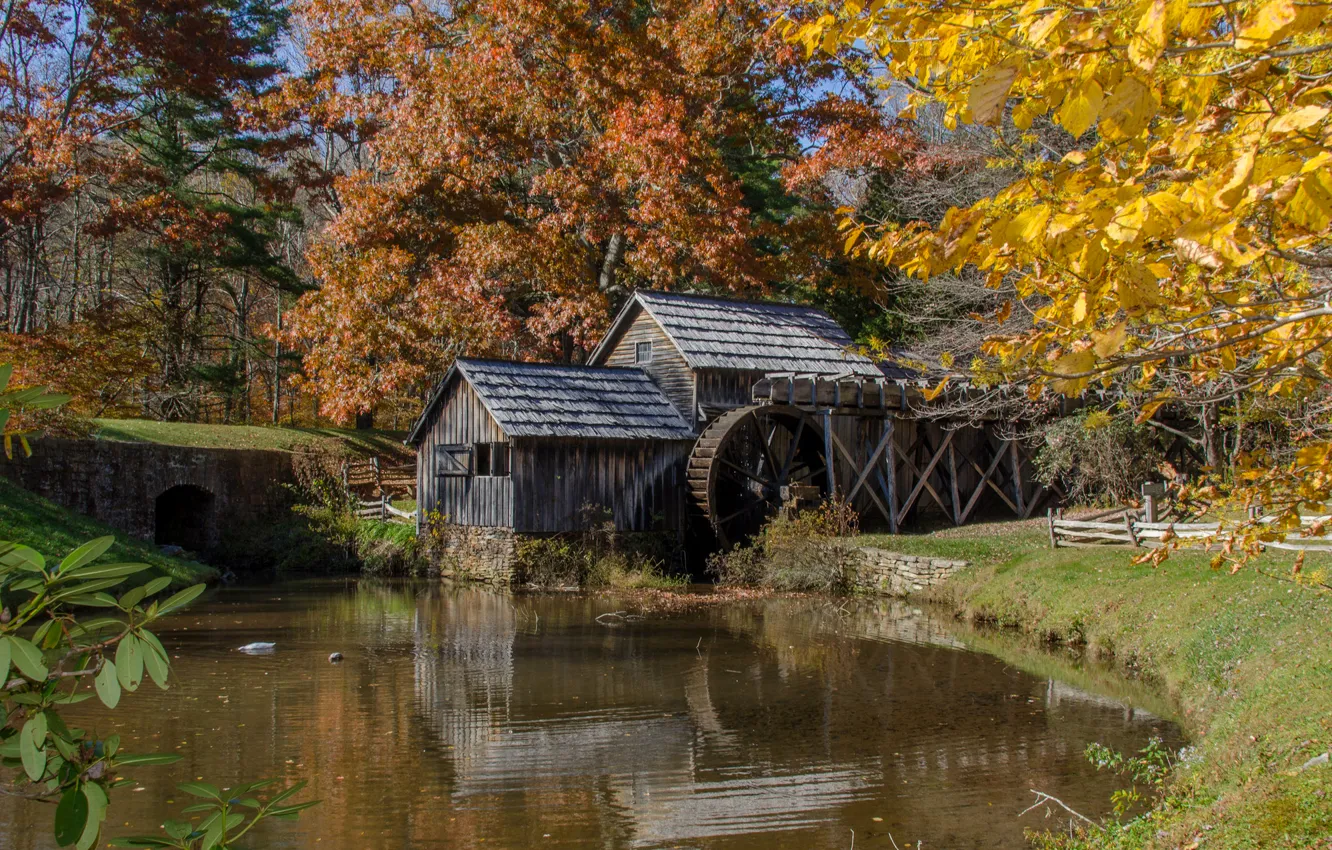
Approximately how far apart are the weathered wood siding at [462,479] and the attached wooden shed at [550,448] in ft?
0.06

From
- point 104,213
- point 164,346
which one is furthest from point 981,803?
point 164,346

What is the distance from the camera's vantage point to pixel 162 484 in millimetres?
24031

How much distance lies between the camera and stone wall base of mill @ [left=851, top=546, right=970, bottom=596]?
17250 millimetres

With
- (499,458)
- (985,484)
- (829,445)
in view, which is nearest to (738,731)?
(499,458)

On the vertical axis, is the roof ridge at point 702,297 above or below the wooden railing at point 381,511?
above

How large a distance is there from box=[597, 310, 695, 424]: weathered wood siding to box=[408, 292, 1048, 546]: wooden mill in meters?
→ 0.04

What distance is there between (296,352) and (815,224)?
16.3 m

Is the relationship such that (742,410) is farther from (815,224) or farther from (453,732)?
(453,732)

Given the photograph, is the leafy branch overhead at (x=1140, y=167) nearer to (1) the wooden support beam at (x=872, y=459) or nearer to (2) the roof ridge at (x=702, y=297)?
(1) the wooden support beam at (x=872, y=459)

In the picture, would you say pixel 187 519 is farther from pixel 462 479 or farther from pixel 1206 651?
pixel 1206 651

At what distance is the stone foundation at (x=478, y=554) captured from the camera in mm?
20172

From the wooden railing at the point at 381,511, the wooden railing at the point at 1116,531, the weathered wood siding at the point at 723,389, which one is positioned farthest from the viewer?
the wooden railing at the point at 381,511

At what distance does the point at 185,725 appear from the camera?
31.2 ft

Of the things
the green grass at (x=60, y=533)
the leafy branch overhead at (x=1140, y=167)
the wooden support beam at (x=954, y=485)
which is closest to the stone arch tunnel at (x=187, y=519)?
the green grass at (x=60, y=533)
